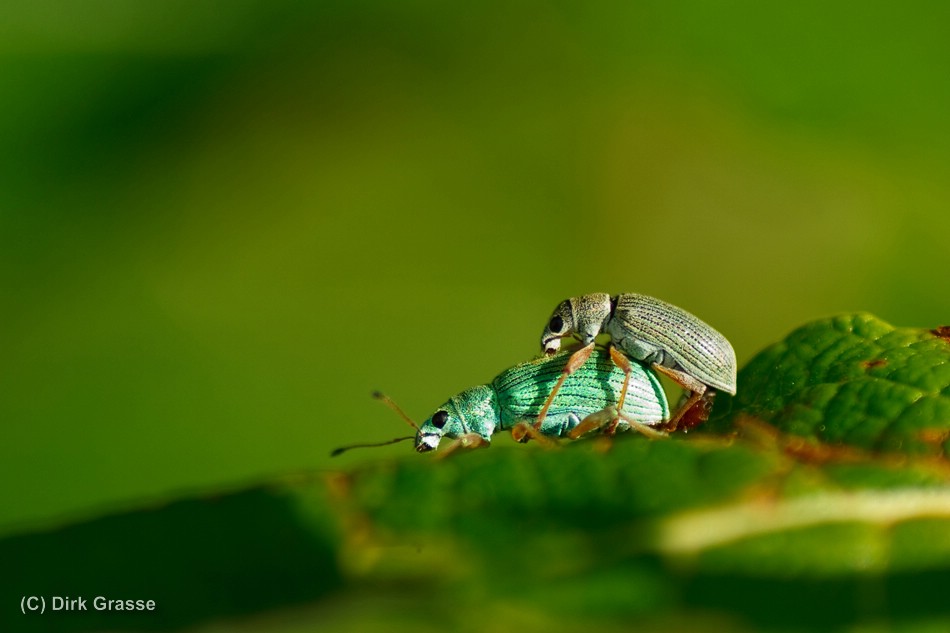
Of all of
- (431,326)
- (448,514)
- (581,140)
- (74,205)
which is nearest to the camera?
(448,514)

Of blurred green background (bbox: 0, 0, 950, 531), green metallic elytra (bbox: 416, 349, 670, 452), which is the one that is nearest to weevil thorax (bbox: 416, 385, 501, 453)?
→ green metallic elytra (bbox: 416, 349, 670, 452)

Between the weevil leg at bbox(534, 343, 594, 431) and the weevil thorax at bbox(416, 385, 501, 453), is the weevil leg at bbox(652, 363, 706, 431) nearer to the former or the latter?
the weevil leg at bbox(534, 343, 594, 431)

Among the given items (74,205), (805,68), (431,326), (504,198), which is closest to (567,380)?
(431,326)

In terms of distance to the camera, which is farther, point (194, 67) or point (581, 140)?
point (581, 140)

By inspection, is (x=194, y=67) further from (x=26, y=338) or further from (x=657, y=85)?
(x=657, y=85)

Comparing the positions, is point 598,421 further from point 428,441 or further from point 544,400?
point 428,441

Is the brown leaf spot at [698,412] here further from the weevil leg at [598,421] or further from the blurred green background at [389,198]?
the blurred green background at [389,198]

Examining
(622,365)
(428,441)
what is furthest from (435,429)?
(622,365)
